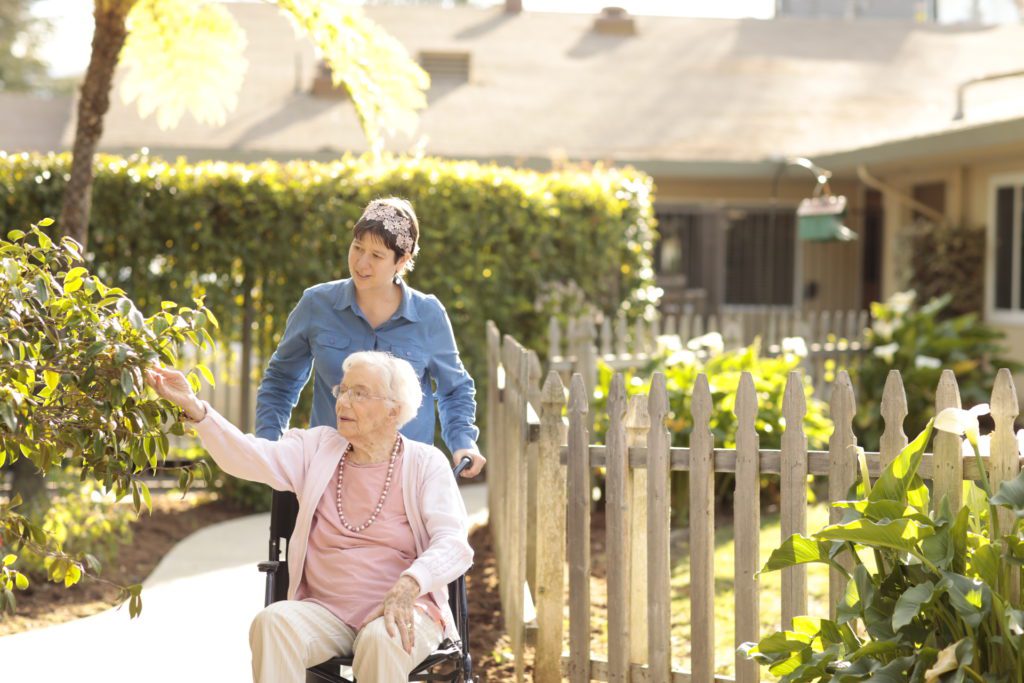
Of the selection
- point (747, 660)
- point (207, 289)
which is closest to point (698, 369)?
point (207, 289)

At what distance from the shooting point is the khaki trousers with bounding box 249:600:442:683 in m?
3.75

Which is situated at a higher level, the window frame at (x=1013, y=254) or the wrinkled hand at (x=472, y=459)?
the window frame at (x=1013, y=254)

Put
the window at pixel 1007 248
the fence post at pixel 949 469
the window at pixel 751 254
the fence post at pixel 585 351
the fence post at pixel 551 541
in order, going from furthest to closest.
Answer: the window at pixel 751 254
the window at pixel 1007 248
the fence post at pixel 585 351
the fence post at pixel 551 541
the fence post at pixel 949 469

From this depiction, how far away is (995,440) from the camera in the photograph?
430 centimetres

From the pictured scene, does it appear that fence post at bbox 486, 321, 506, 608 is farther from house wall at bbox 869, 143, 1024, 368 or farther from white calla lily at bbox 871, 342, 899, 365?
house wall at bbox 869, 143, 1024, 368

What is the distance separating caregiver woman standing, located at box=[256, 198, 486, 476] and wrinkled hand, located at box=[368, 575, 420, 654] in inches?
32.4

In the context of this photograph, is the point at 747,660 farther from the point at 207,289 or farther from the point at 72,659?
the point at 207,289

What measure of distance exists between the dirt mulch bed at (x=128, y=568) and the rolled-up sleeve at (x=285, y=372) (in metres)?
2.05

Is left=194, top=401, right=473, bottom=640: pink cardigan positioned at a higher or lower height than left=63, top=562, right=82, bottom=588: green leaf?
higher

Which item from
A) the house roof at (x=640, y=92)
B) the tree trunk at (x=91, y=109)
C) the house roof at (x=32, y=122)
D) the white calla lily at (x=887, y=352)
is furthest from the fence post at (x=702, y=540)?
the house roof at (x=32, y=122)

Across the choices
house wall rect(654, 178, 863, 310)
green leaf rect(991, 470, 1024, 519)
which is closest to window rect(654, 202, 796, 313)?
house wall rect(654, 178, 863, 310)

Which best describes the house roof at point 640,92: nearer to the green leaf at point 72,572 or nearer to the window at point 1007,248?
the window at point 1007,248

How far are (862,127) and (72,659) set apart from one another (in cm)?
1516

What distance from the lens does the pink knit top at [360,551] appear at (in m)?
4.00
